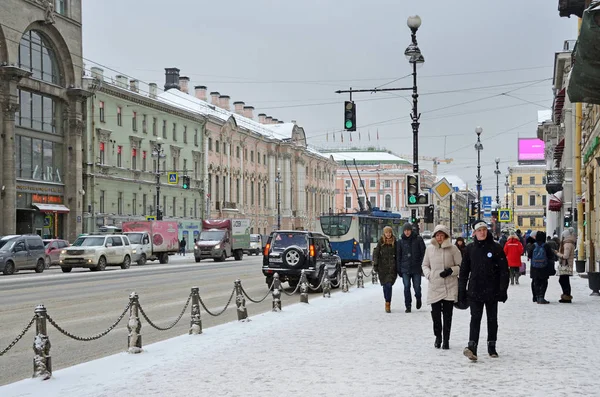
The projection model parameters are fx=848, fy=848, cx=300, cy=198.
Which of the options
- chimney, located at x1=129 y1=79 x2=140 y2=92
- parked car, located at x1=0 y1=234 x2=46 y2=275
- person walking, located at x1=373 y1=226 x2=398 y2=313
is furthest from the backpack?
chimney, located at x1=129 y1=79 x2=140 y2=92

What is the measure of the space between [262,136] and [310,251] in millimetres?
71559

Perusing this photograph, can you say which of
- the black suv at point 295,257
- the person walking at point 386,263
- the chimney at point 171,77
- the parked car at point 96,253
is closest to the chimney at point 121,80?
the chimney at point 171,77

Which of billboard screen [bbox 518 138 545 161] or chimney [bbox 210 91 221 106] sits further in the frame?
billboard screen [bbox 518 138 545 161]

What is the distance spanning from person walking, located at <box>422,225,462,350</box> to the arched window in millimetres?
45464

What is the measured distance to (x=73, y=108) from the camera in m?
57.9

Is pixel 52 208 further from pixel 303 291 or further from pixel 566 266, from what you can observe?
pixel 566 266

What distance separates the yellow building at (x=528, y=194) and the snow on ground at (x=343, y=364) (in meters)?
125

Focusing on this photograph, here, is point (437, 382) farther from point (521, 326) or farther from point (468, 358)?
point (521, 326)

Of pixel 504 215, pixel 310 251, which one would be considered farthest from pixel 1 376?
pixel 504 215

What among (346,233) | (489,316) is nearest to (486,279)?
(489,316)

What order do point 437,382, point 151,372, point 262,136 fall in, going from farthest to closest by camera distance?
1. point 262,136
2. point 151,372
3. point 437,382

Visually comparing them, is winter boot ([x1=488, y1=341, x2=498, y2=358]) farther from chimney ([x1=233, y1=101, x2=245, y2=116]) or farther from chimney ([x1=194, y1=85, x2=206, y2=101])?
chimney ([x1=233, y1=101, x2=245, y2=116])

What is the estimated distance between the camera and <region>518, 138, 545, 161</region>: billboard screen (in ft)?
381

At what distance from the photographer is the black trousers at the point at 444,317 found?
1179 centimetres
